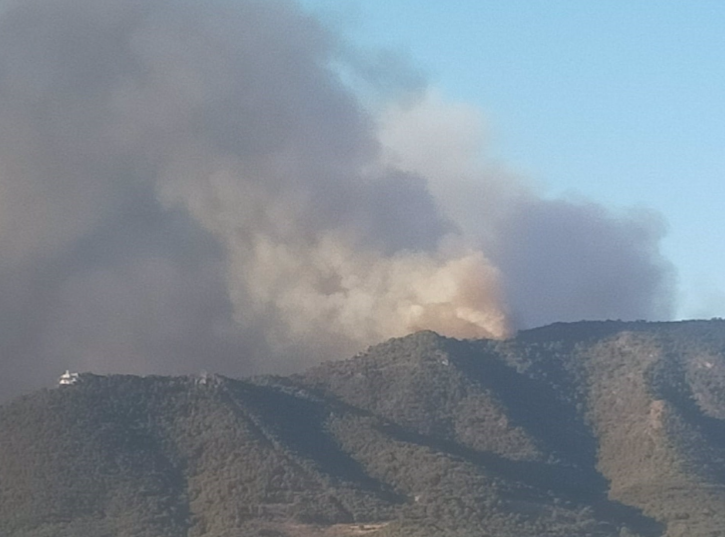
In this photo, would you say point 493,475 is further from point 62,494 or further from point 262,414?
point 62,494

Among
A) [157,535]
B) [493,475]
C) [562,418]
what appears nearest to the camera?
[157,535]

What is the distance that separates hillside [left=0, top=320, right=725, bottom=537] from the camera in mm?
115750

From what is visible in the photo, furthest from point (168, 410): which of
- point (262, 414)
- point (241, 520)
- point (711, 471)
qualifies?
point (711, 471)

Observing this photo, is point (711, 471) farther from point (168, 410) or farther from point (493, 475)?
point (168, 410)

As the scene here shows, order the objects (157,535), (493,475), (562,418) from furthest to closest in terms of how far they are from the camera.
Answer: (562,418), (493,475), (157,535)

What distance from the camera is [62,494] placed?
117312mm

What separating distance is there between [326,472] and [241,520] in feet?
21.0

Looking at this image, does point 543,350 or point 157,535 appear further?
point 543,350

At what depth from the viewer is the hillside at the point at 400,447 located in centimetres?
11575

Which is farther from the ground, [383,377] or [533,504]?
[383,377]

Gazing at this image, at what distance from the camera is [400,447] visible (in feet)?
404

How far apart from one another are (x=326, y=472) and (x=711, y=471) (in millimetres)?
21796

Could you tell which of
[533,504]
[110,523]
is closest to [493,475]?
[533,504]

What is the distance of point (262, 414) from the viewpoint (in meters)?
125
